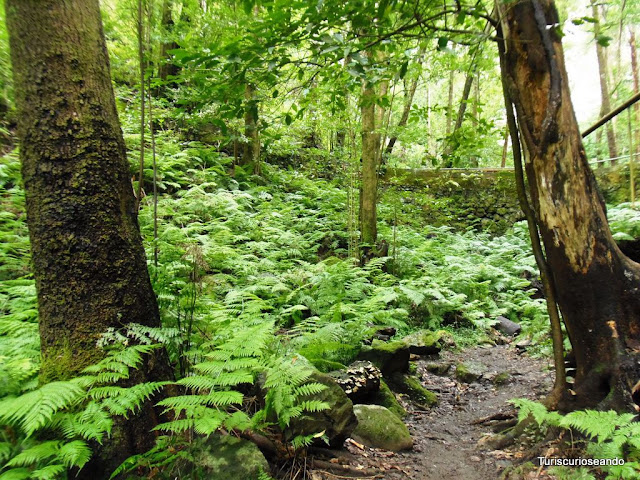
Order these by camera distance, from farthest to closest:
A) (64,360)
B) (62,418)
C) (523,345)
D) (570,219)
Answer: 1. (523,345)
2. (570,219)
3. (64,360)
4. (62,418)

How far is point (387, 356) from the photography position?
4.34 metres

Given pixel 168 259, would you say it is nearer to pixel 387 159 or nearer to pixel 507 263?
pixel 507 263

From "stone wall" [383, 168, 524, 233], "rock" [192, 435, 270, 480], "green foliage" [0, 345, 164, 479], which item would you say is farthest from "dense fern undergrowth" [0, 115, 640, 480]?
"stone wall" [383, 168, 524, 233]

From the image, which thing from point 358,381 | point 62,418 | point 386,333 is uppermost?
point 62,418

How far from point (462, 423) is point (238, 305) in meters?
2.64

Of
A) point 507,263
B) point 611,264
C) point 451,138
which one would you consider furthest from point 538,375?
point 507,263

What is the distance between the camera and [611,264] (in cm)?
271

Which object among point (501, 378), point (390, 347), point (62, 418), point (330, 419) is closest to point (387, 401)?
point (390, 347)

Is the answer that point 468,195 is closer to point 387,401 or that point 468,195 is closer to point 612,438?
point 387,401

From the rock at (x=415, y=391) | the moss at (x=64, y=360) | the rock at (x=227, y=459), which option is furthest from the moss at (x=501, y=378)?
the moss at (x=64, y=360)

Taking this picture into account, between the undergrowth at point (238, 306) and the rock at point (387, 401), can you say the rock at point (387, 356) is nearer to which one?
the undergrowth at point (238, 306)

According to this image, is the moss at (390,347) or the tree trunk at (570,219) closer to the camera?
the tree trunk at (570,219)

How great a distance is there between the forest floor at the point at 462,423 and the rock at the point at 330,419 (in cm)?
17

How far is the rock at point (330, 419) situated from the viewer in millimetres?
2461
